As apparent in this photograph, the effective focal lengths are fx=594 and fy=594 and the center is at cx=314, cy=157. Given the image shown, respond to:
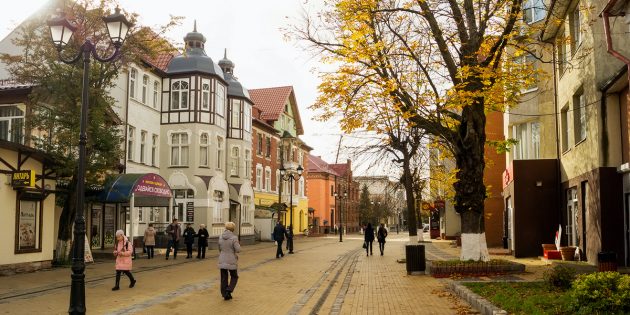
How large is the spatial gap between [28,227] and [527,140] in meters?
21.5

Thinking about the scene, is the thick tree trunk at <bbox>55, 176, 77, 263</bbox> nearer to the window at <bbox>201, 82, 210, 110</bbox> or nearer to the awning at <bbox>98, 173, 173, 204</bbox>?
the awning at <bbox>98, 173, 173, 204</bbox>

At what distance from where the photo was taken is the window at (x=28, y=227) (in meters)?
19.4

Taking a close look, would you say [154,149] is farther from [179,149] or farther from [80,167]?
[80,167]

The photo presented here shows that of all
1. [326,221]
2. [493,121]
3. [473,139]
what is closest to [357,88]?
[473,139]

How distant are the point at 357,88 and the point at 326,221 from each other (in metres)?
62.6

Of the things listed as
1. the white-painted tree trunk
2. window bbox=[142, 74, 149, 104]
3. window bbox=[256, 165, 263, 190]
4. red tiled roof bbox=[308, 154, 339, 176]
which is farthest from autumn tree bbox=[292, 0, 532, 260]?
red tiled roof bbox=[308, 154, 339, 176]

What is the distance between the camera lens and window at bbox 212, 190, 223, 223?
3922 centimetres

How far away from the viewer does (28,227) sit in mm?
19984

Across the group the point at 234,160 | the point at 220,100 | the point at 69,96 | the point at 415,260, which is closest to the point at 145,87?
the point at 220,100

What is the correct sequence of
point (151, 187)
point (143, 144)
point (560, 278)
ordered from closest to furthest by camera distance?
point (560, 278) < point (151, 187) < point (143, 144)

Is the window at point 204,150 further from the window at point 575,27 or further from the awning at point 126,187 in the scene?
the window at point 575,27

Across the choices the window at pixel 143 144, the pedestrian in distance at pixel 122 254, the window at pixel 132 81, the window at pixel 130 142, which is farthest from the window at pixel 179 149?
the pedestrian in distance at pixel 122 254

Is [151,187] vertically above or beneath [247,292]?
above

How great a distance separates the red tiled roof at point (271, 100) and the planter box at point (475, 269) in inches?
1535
